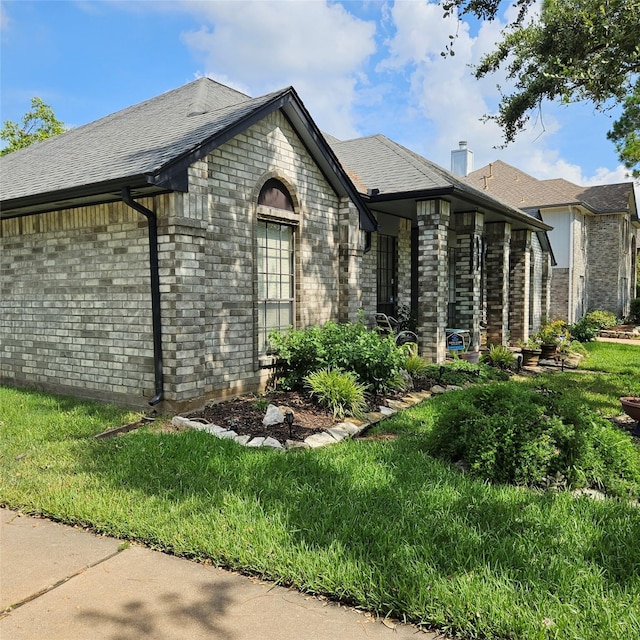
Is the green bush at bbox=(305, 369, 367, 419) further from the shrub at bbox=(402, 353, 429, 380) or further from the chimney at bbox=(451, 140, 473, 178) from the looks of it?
the chimney at bbox=(451, 140, 473, 178)

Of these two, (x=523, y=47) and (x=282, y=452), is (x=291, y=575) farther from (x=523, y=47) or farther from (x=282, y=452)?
(x=523, y=47)

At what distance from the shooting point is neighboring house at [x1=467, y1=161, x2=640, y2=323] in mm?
24391

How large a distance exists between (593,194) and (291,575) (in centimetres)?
3046

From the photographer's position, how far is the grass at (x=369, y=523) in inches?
107

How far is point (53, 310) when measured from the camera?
8.18 metres

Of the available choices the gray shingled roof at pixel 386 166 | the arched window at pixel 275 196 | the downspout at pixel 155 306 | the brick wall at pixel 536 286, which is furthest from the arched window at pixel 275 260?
the brick wall at pixel 536 286

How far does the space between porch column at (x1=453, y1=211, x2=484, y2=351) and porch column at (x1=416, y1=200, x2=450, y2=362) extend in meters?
1.88

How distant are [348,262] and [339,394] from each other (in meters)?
3.46

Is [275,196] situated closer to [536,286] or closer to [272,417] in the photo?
[272,417]

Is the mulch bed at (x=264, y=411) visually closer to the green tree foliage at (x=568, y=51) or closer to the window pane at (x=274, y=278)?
the window pane at (x=274, y=278)

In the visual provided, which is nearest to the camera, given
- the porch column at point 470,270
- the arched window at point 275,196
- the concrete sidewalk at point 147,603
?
the concrete sidewalk at point 147,603

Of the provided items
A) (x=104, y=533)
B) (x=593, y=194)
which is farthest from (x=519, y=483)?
(x=593, y=194)

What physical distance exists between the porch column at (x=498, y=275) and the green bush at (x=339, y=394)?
8.86 m

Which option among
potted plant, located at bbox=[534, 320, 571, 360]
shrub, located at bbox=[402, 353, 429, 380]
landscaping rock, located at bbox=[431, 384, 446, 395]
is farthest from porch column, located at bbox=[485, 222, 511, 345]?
landscaping rock, located at bbox=[431, 384, 446, 395]
